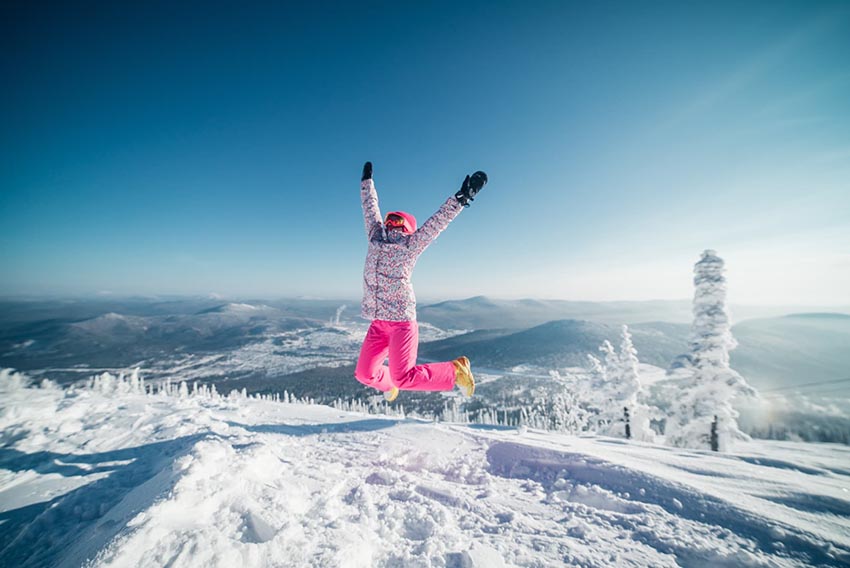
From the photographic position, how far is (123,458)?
19.7ft

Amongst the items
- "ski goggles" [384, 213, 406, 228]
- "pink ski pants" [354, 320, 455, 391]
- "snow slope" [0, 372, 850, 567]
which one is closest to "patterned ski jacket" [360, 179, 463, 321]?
"ski goggles" [384, 213, 406, 228]

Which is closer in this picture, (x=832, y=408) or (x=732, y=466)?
(x=732, y=466)

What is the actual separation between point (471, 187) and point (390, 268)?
1716mm

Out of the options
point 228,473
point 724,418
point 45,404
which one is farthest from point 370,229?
point 724,418

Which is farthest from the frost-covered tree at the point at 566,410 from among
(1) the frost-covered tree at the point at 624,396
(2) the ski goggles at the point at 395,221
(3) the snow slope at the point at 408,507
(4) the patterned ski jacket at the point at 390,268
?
(2) the ski goggles at the point at 395,221

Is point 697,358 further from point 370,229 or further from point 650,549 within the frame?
point 370,229

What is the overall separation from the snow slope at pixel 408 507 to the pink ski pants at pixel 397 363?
1.39 meters

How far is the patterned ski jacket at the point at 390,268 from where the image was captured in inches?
187

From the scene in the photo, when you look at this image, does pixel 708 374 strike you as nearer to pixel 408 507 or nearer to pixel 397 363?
pixel 397 363

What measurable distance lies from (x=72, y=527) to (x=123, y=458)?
2.47 m

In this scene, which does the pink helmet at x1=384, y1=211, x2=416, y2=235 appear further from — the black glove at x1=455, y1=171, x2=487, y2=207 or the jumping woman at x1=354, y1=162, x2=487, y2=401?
the black glove at x1=455, y1=171, x2=487, y2=207

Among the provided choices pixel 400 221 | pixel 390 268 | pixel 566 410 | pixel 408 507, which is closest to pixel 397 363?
pixel 390 268

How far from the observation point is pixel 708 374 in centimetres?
1631

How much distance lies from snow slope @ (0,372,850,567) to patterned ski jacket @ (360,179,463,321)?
2.56m
